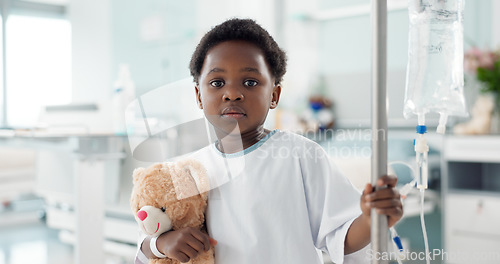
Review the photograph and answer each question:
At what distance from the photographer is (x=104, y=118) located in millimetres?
1920

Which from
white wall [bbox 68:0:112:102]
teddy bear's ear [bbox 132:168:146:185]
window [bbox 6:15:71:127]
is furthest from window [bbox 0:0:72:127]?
teddy bear's ear [bbox 132:168:146:185]

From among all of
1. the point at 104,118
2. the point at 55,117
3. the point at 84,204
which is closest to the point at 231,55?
the point at 84,204

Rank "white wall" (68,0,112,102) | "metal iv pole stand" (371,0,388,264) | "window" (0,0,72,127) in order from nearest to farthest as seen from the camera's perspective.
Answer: "metal iv pole stand" (371,0,388,264) → "white wall" (68,0,112,102) → "window" (0,0,72,127)

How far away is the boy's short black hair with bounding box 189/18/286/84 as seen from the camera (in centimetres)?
72

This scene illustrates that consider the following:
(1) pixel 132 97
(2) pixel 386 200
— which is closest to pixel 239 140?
(2) pixel 386 200

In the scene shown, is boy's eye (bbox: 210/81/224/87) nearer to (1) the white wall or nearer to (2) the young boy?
(2) the young boy

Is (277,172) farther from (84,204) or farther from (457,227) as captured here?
(457,227)

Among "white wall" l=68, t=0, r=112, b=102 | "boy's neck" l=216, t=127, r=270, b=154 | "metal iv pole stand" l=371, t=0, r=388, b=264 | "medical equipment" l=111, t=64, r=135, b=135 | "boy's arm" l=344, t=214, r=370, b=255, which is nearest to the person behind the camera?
"metal iv pole stand" l=371, t=0, r=388, b=264

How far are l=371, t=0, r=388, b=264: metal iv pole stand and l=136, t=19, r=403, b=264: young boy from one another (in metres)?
0.13

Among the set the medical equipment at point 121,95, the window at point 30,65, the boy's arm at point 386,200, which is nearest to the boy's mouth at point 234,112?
the boy's arm at point 386,200

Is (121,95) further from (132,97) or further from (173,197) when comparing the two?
(173,197)

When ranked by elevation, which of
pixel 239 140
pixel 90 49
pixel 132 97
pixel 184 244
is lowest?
pixel 184 244

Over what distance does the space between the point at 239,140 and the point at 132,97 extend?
0.78 m

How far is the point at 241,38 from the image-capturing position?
719 mm
